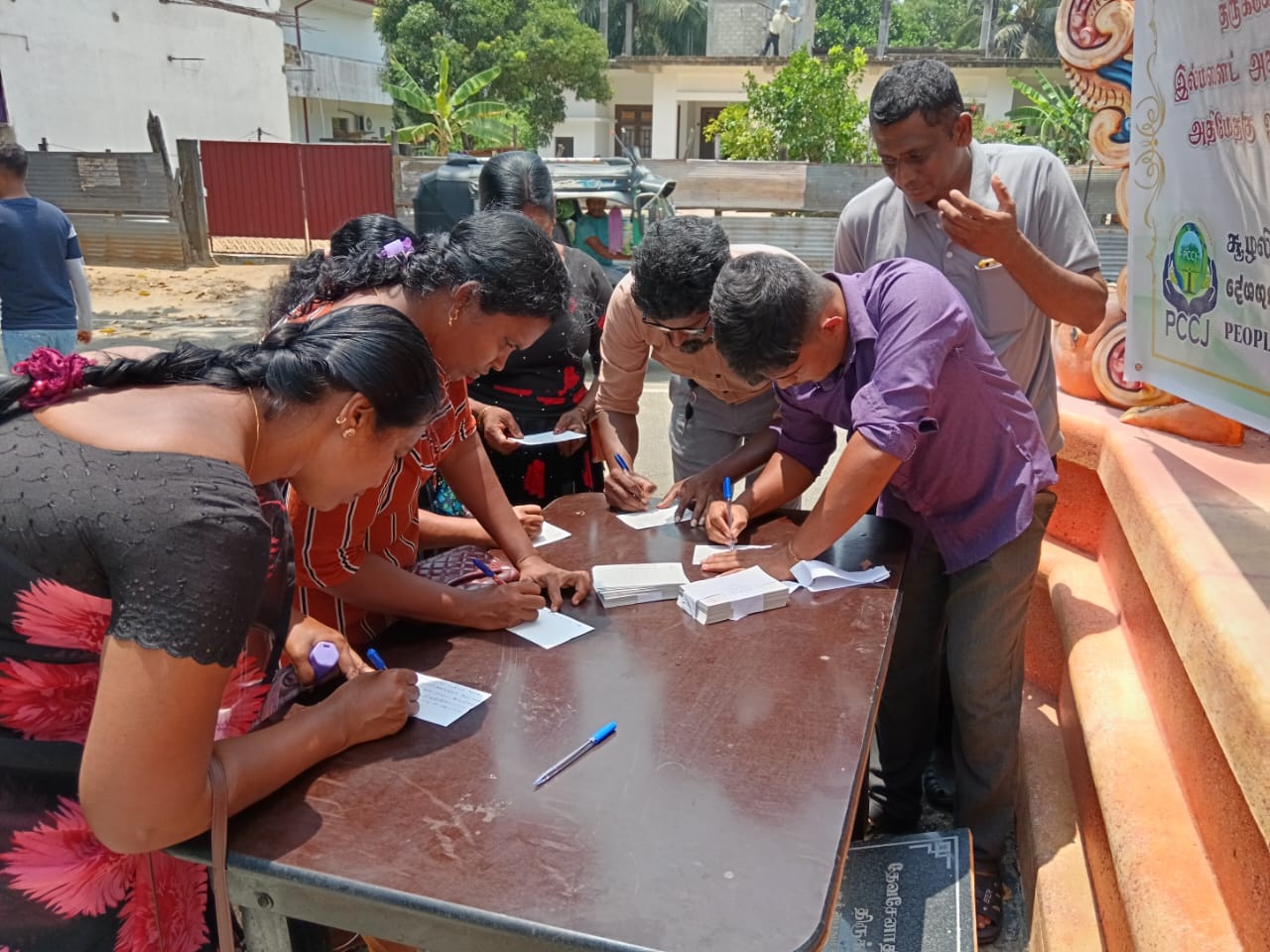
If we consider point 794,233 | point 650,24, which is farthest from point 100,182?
point 650,24

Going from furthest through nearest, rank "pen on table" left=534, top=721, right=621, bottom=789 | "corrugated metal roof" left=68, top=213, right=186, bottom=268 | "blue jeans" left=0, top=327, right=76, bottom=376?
"corrugated metal roof" left=68, top=213, right=186, bottom=268 → "blue jeans" left=0, top=327, right=76, bottom=376 → "pen on table" left=534, top=721, right=621, bottom=789

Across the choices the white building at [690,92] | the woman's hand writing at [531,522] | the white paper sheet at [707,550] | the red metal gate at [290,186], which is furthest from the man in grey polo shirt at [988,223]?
the white building at [690,92]

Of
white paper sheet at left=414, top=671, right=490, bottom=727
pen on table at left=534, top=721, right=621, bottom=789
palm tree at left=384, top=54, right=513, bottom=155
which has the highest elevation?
palm tree at left=384, top=54, right=513, bottom=155

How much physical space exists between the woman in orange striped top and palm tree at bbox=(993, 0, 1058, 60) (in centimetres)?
3676

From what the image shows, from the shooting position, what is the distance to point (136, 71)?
1706 cm

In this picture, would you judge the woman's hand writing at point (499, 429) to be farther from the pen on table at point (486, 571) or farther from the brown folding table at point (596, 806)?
the brown folding table at point (596, 806)

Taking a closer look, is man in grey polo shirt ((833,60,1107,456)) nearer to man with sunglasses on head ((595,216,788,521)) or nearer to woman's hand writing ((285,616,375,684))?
man with sunglasses on head ((595,216,788,521))

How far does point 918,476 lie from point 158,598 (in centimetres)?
158

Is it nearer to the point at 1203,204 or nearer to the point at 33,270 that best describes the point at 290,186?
the point at 33,270

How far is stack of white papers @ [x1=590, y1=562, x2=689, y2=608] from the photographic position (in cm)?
196

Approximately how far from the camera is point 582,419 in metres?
3.13

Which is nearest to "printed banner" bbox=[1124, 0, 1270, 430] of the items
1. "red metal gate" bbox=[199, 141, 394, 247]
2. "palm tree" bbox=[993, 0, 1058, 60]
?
"red metal gate" bbox=[199, 141, 394, 247]

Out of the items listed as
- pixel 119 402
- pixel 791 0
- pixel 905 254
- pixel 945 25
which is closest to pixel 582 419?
pixel 905 254

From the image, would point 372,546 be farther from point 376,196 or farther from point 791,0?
point 791,0
